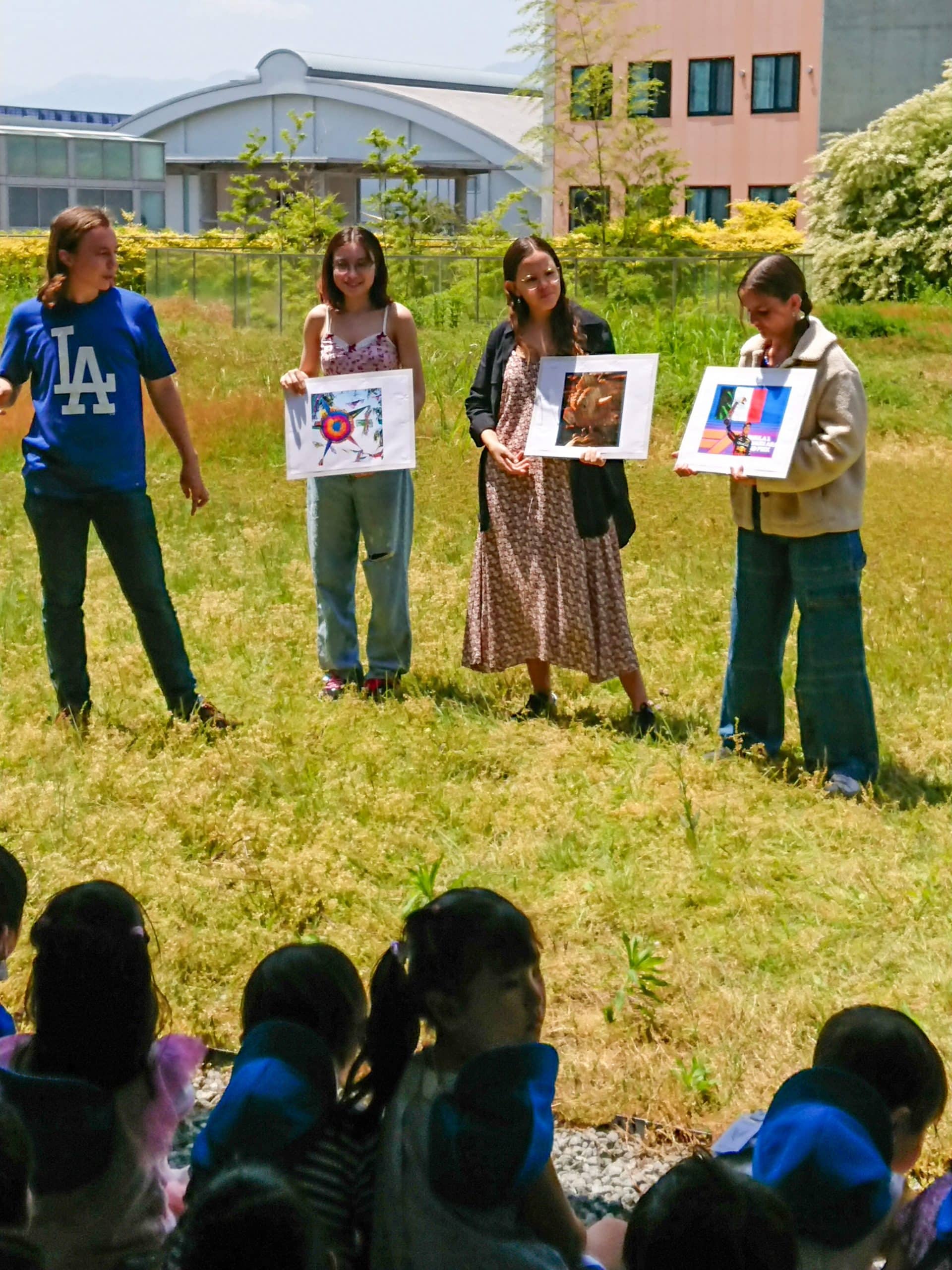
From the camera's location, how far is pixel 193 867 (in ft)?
17.9

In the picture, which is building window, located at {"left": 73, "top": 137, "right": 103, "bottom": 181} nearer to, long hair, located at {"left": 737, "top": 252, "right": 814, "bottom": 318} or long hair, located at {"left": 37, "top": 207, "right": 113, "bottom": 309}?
long hair, located at {"left": 37, "top": 207, "right": 113, "bottom": 309}

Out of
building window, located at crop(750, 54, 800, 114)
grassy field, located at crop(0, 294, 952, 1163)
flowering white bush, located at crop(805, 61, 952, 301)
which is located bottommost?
grassy field, located at crop(0, 294, 952, 1163)

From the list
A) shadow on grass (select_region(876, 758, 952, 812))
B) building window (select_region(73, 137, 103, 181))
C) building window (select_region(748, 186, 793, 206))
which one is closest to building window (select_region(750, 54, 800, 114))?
building window (select_region(748, 186, 793, 206))

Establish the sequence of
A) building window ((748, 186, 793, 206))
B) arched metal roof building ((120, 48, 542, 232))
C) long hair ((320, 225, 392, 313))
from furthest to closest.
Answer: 1. arched metal roof building ((120, 48, 542, 232))
2. building window ((748, 186, 793, 206))
3. long hair ((320, 225, 392, 313))

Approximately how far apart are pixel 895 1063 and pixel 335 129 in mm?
63075

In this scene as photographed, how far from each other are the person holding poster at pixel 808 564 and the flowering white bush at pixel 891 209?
2435cm

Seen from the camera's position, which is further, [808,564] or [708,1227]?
[808,564]

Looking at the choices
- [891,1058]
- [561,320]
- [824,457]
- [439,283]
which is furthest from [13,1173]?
[439,283]

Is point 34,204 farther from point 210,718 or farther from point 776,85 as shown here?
point 210,718

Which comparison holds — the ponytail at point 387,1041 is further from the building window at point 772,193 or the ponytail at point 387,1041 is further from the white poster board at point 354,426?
the building window at point 772,193

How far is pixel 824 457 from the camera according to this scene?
225 inches

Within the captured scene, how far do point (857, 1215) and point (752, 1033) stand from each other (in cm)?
199

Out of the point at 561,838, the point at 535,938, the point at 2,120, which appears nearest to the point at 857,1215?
the point at 535,938

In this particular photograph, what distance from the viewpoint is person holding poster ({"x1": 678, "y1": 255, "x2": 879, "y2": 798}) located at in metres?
5.75
